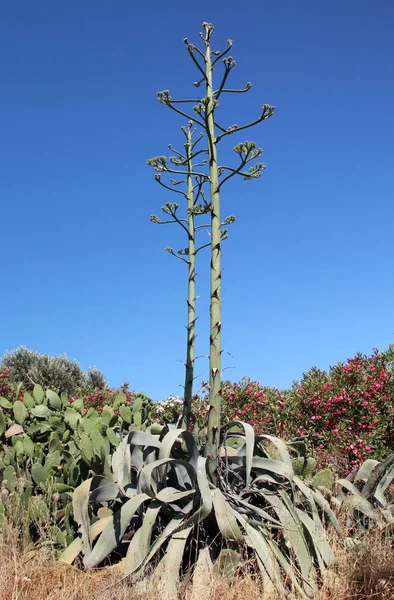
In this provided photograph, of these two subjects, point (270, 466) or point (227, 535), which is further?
point (270, 466)

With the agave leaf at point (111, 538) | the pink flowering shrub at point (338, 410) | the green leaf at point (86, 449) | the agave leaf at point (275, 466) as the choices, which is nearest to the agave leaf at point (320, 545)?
the agave leaf at point (275, 466)

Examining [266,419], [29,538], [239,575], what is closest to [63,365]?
[266,419]

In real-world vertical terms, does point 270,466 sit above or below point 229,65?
below

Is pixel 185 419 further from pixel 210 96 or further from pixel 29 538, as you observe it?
pixel 210 96

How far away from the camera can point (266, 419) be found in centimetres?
818

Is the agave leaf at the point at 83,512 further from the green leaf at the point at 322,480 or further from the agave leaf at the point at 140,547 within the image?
the green leaf at the point at 322,480

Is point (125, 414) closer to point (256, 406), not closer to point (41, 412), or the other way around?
point (41, 412)

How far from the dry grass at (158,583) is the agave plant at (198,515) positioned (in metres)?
0.12

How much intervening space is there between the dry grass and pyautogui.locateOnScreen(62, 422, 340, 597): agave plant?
12cm

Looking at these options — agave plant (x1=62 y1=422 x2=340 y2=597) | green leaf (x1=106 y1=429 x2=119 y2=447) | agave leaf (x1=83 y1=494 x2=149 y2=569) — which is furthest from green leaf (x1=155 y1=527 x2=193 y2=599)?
green leaf (x1=106 y1=429 x2=119 y2=447)

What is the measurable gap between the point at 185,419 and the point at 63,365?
10.8 meters

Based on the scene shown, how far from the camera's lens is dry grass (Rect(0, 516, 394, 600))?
140 inches

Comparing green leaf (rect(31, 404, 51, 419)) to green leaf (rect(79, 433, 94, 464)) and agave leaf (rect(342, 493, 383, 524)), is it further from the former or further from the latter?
agave leaf (rect(342, 493, 383, 524))

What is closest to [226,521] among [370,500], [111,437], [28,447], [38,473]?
[111,437]
